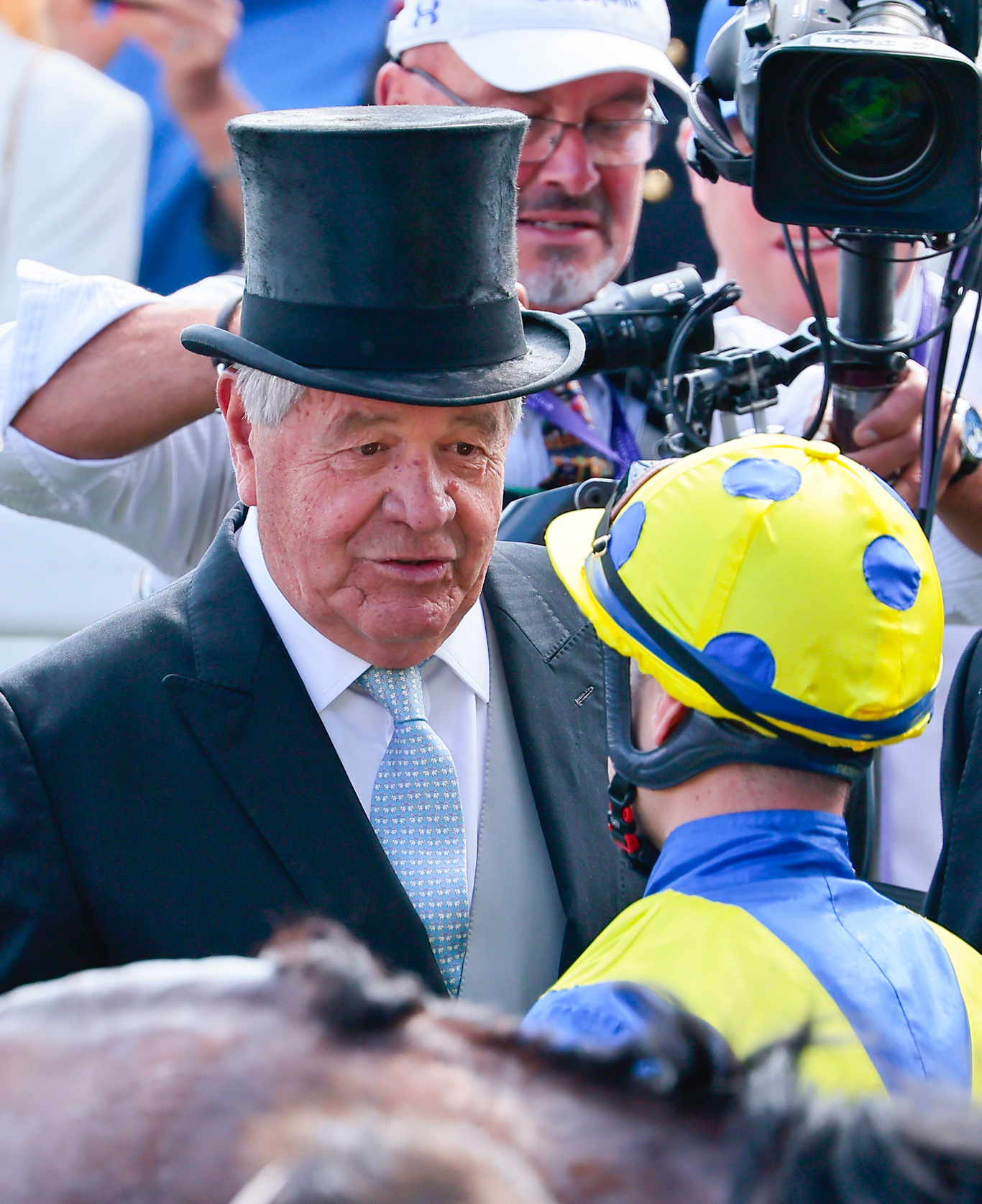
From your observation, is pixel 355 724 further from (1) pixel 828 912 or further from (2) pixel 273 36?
(2) pixel 273 36

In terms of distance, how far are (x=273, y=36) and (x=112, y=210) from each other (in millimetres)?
647

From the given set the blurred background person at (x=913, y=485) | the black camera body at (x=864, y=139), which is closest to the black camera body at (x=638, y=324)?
the blurred background person at (x=913, y=485)

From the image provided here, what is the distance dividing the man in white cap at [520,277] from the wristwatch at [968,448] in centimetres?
57

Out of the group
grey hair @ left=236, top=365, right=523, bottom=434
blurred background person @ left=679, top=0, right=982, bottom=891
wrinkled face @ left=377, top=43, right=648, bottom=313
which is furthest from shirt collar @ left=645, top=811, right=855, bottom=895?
wrinkled face @ left=377, top=43, right=648, bottom=313

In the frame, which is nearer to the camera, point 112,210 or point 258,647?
point 258,647

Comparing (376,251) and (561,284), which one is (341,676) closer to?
(376,251)

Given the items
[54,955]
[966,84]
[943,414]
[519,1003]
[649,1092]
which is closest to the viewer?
[649,1092]

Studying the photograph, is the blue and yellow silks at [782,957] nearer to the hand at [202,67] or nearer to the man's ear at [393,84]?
the man's ear at [393,84]

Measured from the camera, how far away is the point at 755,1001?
1.11 m

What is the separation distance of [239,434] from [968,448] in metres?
1.22

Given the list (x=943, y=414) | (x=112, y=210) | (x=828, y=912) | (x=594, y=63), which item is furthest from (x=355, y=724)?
(x=112, y=210)

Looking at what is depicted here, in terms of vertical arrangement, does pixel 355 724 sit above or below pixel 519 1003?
above

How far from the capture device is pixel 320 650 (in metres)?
1.72

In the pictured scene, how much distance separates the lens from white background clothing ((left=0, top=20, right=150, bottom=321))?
3627mm
